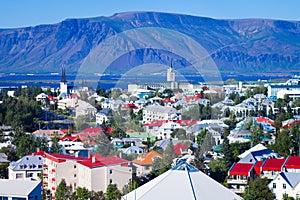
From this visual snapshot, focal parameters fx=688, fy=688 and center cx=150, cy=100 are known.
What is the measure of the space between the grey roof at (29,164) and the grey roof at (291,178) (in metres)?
3.03

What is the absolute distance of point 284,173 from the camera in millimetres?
7383

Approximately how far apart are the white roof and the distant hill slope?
40543mm

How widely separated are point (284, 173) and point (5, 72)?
198 ft

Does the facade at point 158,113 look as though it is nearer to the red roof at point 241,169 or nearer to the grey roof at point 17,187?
the red roof at point 241,169

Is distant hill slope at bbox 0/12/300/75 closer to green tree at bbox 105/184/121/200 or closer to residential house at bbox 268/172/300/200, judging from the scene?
green tree at bbox 105/184/121/200

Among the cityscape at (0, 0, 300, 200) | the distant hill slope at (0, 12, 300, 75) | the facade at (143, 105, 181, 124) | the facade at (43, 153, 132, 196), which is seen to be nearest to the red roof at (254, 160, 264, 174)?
the cityscape at (0, 0, 300, 200)

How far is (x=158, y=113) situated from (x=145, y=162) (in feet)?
22.4

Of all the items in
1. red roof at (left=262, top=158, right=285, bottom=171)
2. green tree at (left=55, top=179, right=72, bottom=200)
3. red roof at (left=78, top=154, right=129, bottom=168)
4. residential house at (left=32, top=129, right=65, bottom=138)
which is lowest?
green tree at (left=55, top=179, right=72, bottom=200)

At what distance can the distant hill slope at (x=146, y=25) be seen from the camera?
53513 millimetres

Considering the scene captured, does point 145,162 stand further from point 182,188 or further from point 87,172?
point 182,188

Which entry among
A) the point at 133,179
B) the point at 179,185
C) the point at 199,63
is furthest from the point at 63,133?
the point at 179,185

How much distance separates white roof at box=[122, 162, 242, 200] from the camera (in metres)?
5.34

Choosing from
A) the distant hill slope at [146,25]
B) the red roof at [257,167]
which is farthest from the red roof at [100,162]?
the distant hill slope at [146,25]

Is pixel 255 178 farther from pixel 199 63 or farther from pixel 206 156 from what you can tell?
pixel 199 63
